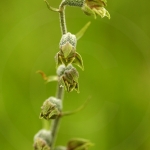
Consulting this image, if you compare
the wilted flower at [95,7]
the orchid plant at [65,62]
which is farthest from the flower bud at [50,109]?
the wilted flower at [95,7]

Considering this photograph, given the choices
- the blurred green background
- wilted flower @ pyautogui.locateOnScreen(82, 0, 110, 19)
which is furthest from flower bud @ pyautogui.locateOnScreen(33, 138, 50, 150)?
the blurred green background

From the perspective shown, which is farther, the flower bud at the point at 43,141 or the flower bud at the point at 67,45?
the flower bud at the point at 43,141

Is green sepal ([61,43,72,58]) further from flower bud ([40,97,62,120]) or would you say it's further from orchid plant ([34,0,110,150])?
flower bud ([40,97,62,120])

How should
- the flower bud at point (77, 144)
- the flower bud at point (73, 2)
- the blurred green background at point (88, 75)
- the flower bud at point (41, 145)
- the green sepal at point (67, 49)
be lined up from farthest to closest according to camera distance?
1. the blurred green background at point (88, 75)
2. the flower bud at point (77, 144)
3. the flower bud at point (41, 145)
4. the flower bud at point (73, 2)
5. the green sepal at point (67, 49)

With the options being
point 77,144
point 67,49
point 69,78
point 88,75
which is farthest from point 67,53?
point 88,75

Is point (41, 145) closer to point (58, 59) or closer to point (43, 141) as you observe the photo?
point (43, 141)

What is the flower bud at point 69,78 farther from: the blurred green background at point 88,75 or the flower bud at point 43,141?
the blurred green background at point 88,75
